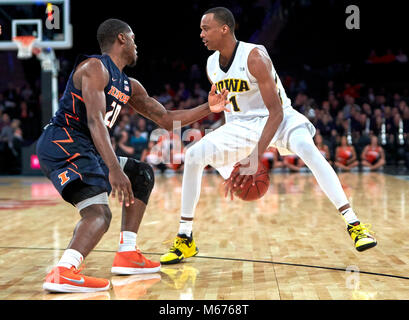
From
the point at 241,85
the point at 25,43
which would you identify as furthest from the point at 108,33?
the point at 25,43

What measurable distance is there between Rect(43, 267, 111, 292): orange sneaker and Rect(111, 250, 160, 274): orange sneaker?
479mm

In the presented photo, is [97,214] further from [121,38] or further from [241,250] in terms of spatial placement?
[241,250]

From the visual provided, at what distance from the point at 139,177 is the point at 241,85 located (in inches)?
45.4

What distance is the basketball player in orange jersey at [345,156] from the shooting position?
1391 centimetres

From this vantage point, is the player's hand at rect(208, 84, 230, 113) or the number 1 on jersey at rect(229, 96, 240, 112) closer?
the player's hand at rect(208, 84, 230, 113)

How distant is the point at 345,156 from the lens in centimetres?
1393

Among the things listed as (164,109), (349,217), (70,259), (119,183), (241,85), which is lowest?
(70,259)

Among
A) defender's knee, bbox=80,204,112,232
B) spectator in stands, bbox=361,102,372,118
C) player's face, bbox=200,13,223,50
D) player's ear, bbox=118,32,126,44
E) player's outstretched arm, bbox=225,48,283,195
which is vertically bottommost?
defender's knee, bbox=80,204,112,232

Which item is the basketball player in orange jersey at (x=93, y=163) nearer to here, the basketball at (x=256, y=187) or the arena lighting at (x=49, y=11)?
the basketball at (x=256, y=187)

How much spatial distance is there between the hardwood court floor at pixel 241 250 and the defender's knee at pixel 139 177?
1.81 ft

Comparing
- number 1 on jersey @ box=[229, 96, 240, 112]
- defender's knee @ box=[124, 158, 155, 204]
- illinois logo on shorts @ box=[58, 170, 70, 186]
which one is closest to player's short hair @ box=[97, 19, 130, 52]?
defender's knee @ box=[124, 158, 155, 204]

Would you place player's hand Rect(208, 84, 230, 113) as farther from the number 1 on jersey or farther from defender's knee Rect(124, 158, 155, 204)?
defender's knee Rect(124, 158, 155, 204)

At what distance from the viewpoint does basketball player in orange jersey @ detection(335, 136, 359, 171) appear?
13914mm
